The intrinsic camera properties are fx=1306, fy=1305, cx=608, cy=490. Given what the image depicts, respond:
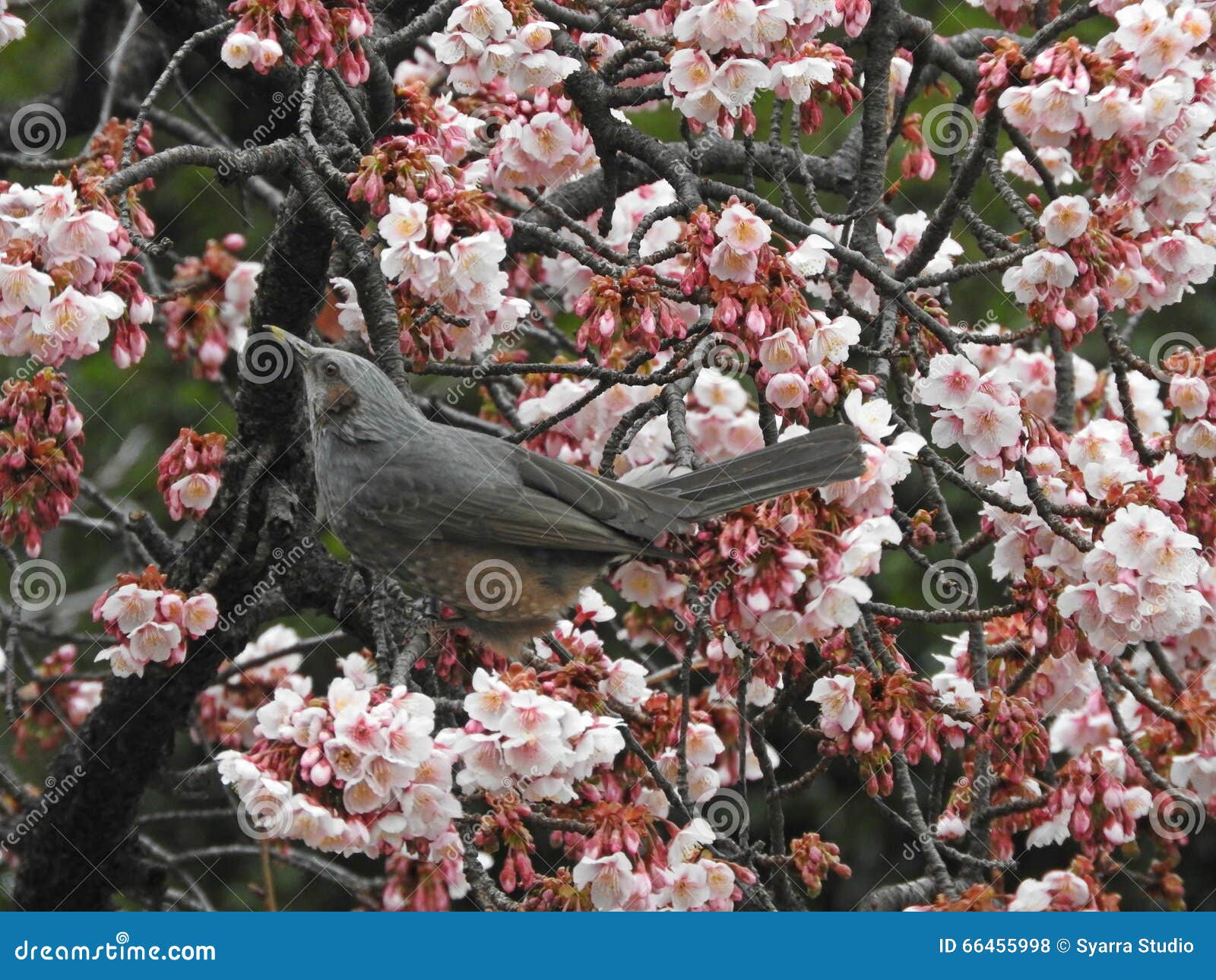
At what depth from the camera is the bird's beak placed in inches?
116

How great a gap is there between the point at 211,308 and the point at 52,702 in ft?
4.66

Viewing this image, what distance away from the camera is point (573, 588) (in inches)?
121

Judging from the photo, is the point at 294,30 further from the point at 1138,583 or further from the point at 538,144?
the point at 1138,583

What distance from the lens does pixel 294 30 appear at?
250 centimetres

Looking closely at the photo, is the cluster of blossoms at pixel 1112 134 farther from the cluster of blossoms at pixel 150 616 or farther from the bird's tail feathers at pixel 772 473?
the cluster of blossoms at pixel 150 616

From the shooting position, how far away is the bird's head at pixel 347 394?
295cm

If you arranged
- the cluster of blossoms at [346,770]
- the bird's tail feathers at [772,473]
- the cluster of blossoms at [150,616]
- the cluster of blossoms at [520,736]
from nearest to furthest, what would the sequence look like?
the cluster of blossoms at [346,770] < the cluster of blossoms at [520,736] < the bird's tail feathers at [772,473] < the cluster of blossoms at [150,616]

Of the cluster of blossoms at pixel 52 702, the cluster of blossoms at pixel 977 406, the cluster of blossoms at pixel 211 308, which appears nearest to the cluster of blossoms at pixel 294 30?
the cluster of blossoms at pixel 977 406

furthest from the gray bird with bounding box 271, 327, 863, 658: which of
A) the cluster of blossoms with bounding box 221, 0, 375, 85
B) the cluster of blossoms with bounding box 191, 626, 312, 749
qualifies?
the cluster of blossoms with bounding box 191, 626, 312, 749

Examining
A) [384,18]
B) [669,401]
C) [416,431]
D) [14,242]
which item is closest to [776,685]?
[669,401]

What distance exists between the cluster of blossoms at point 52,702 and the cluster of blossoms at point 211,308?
3.45 ft

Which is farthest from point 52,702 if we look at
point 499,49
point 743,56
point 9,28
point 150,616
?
point 743,56

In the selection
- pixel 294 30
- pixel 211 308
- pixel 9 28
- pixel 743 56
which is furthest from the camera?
pixel 211 308

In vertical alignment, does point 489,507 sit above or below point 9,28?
below
